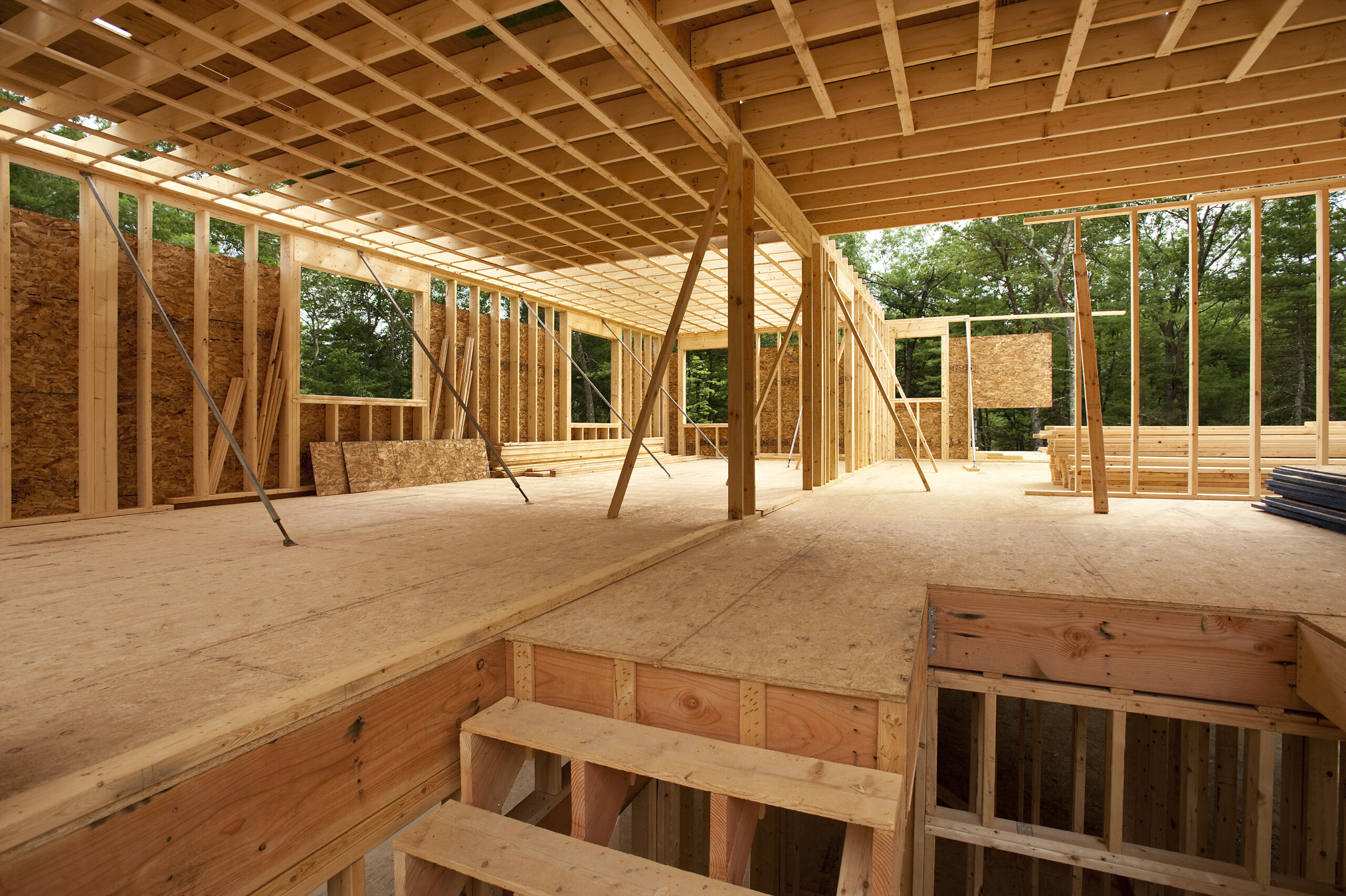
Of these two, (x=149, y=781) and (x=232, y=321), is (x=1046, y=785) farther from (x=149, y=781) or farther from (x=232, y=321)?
(x=232, y=321)

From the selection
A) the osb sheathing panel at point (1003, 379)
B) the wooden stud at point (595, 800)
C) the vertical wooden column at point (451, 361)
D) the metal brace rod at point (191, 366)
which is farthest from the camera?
the osb sheathing panel at point (1003, 379)

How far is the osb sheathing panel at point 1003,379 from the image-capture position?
16.9m

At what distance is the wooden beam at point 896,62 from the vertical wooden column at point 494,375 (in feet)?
25.7

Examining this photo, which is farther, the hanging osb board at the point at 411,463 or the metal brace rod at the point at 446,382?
the hanging osb board at the point at 411,463

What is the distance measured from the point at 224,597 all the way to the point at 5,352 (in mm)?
4667

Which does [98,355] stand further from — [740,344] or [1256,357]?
[1256,357]

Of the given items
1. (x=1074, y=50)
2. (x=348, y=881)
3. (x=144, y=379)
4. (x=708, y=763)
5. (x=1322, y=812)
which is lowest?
(x=1322, y=812)

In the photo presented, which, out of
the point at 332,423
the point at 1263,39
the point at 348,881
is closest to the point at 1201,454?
the point at 1263,39

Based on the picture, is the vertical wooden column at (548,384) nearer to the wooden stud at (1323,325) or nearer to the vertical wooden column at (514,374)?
the vertical wooden column at (514,374)

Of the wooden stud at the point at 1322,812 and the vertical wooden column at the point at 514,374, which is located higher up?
the vertical wooden column at the point at 514,374

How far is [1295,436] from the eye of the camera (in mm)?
6945

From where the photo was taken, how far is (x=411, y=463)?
352 inches

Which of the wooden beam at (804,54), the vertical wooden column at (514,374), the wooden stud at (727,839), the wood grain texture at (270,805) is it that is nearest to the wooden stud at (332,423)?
the vertical wooden column at (514,374)

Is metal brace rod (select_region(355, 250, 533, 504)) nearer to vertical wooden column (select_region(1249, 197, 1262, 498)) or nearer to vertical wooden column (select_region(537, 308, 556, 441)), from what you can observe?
vertical wooden column (select_region(537, 308, 556, 441))
